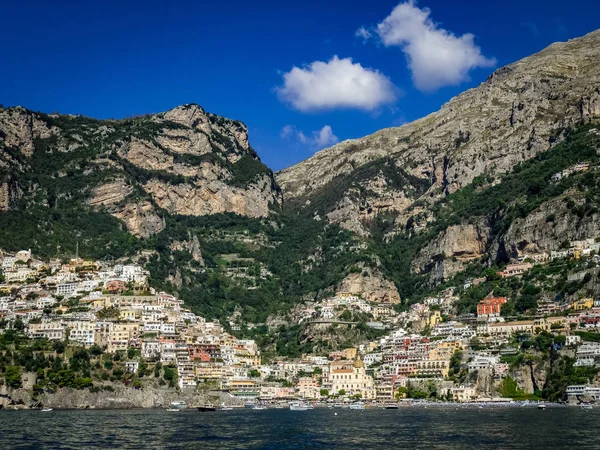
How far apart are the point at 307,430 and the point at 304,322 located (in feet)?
333

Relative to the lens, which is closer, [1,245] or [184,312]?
[184,312]

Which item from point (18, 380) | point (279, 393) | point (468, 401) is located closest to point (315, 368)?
point (279, 393)

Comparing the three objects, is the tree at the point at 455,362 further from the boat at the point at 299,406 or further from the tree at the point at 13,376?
the tree at the point at 13,376

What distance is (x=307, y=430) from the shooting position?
8738cm

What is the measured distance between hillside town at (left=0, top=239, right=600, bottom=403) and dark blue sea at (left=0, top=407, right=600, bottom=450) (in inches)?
1104

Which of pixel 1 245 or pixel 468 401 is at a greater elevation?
pixel 1 245

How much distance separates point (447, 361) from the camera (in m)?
148

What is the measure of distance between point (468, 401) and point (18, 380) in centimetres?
6424

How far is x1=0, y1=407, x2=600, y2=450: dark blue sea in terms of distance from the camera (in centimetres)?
7038

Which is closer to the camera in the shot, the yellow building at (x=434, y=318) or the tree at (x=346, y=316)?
the yellow building at (x=434, y=318)

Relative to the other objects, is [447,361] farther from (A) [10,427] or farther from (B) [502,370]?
A: (A) [10,427]

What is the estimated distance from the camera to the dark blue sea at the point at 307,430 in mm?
70375

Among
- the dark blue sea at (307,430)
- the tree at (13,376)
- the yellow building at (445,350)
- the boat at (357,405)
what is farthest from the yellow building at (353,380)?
the tree at (13,376)

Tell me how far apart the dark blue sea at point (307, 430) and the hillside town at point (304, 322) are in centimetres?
2803
